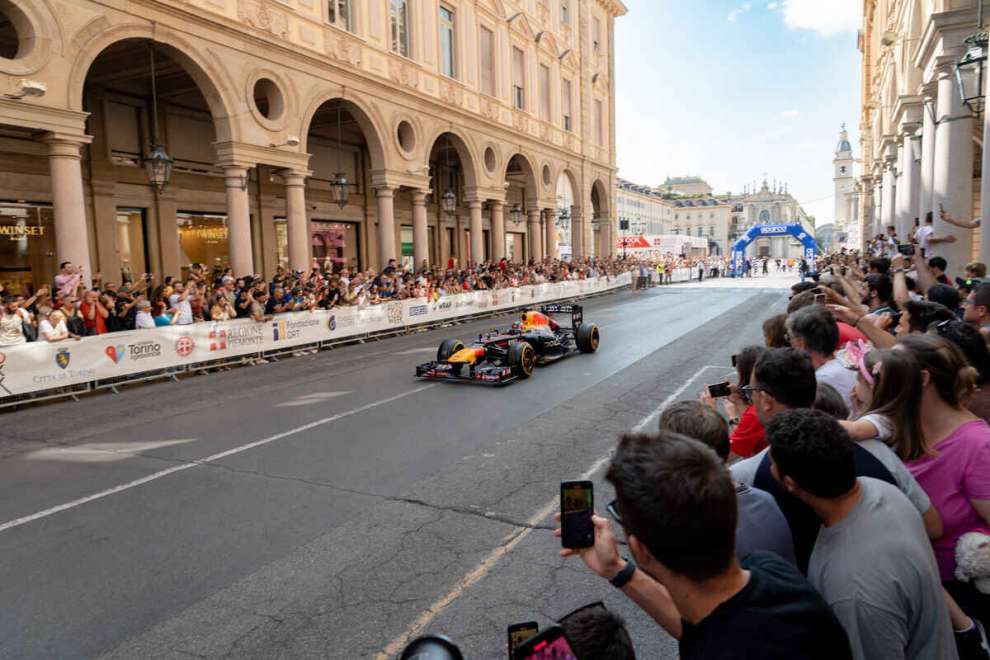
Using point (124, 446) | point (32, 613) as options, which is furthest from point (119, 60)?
point (32, 613)

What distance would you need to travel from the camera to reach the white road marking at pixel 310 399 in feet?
32.1

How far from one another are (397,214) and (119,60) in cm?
1475

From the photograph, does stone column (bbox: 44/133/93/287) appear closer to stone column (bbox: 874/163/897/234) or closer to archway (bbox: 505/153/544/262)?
archway (bbox: 505/153/544/262)

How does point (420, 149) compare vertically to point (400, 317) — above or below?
above

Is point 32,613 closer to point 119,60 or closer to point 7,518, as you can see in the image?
point 7,518

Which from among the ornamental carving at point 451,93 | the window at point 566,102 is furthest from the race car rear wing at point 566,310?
the window at point 566,102

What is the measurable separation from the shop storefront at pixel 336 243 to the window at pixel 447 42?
7513 millimetres

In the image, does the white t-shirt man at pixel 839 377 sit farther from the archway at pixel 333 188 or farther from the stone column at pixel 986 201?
the archway at pixel 333 188

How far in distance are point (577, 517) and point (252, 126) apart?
58.7 ft

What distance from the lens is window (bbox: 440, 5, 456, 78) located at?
26.8 metres

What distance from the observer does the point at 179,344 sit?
12.7 meters

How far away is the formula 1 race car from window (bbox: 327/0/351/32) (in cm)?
1308

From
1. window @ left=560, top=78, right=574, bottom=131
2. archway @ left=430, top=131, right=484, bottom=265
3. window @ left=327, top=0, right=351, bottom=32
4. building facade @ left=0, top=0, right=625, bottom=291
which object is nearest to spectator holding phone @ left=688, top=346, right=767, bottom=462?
building facade @ left=0, top=0, right=625, bottom=291

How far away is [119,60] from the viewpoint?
56.6 ft
